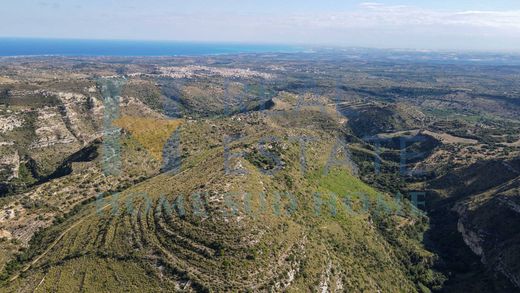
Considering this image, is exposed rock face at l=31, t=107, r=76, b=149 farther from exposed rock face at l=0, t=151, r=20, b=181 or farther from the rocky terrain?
exposed rock face at l=0, t=151, r=20, b=181

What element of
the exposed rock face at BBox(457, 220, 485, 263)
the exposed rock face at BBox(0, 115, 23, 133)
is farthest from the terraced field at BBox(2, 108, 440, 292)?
the exposed rock face at BBox(0, 115, 23, 133)

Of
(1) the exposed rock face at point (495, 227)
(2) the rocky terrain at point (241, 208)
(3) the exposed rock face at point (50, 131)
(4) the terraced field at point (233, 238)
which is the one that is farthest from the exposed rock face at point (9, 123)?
(1) the exposed rock face at point (495, 227)

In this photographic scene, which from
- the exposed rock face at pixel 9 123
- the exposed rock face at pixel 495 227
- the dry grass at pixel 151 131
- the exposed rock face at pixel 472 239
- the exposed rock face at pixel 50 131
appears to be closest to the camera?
the exposed rock face at pixel 495 227

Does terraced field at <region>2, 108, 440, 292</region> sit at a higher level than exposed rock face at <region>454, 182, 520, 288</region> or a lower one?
higher

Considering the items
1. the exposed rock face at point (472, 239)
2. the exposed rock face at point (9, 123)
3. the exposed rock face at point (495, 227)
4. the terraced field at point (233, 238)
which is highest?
the exposed rock face at point (9, 123)

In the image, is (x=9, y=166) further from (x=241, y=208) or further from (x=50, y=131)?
(x=241, y=208)

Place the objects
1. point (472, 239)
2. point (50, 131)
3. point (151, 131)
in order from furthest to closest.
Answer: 1. point (50, 131)
2. point (151, 131)
3. point (472, 239)

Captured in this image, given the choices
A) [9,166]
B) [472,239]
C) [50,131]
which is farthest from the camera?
[50,131]

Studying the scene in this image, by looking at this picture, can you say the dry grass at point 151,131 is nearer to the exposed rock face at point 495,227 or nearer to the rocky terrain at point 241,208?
the rocky terrain at point 241,208

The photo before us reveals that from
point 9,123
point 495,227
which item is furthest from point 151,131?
point 495,227

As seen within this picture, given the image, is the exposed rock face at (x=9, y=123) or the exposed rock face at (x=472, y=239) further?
the exposed rock face at (x=9, y=123)

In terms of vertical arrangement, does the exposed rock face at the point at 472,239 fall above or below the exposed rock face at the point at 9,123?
below
